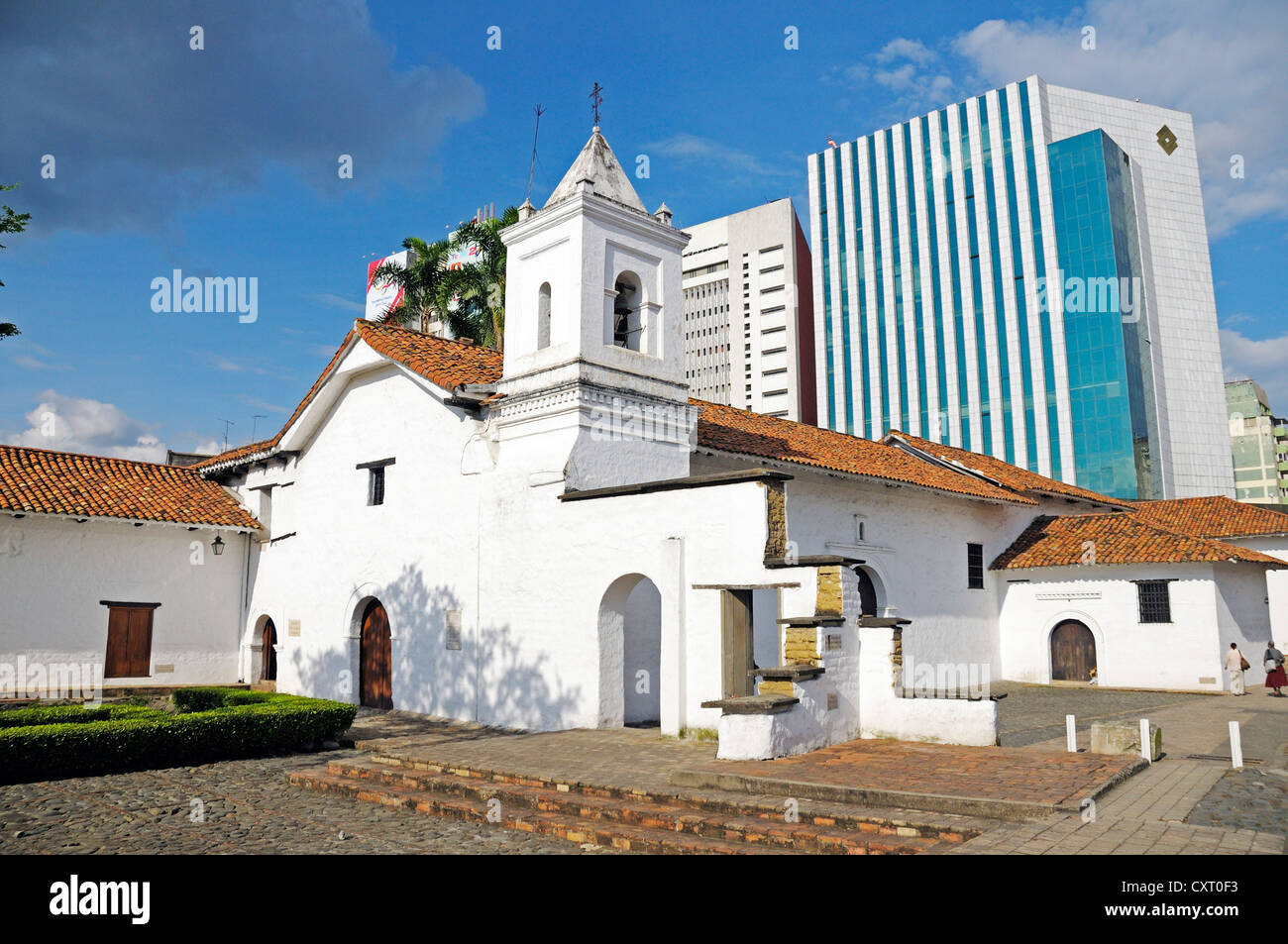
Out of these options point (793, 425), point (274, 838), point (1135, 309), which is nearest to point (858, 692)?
point (274, 838)

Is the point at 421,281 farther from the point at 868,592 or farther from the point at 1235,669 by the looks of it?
the point at 1235,669

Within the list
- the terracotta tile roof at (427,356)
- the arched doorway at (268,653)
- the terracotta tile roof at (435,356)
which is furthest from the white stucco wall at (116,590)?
the terracotta tile roof at (435,356)

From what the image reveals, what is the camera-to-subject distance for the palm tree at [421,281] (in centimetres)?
3028

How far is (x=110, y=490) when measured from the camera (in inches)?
765

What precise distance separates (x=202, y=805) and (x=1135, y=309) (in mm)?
62723

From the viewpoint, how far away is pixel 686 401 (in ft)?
50.0

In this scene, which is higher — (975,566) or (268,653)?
(975,566)

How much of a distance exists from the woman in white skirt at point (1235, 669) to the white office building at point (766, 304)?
2264 inches

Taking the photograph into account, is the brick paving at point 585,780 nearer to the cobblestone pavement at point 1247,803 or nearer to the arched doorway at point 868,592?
the cobblestone pavement at point 1247,803

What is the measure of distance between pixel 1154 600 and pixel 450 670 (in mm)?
17653

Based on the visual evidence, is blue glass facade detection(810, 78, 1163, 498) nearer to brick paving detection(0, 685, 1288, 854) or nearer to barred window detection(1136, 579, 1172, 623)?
barred window detection(1136, 579, 1172, 623)

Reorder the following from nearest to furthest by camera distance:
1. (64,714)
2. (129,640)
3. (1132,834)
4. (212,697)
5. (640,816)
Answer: (1132,834), (640,816), (64,714), (212,697), (129,640)

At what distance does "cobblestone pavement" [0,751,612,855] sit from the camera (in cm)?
758

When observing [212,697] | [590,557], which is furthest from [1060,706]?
[212,697]
